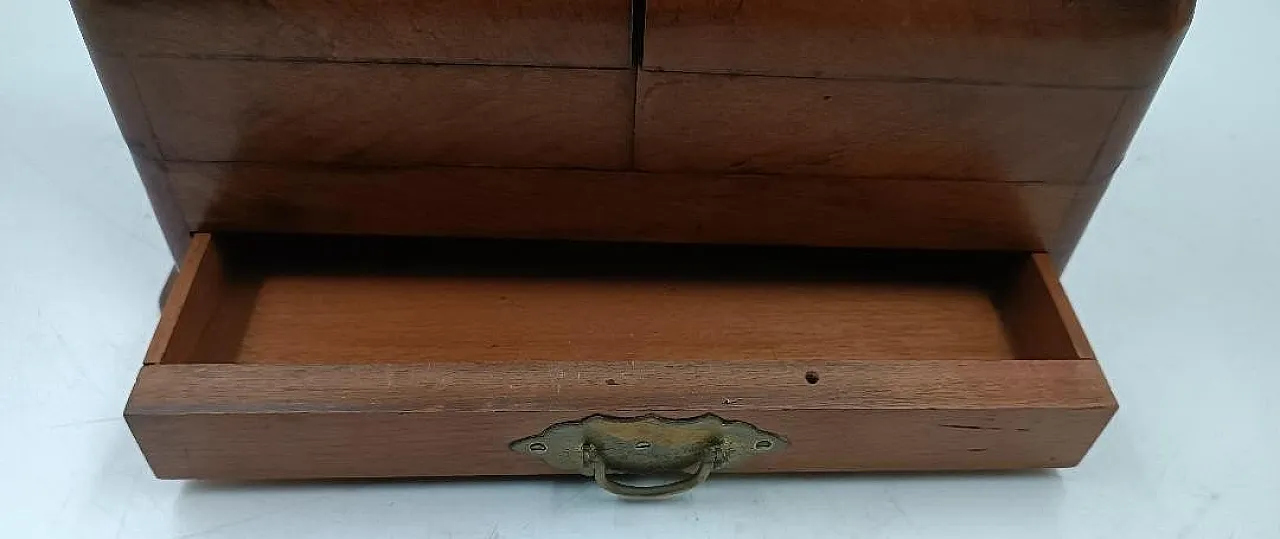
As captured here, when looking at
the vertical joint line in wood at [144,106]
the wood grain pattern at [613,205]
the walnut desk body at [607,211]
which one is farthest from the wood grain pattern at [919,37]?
the vertical joint line in wood at [144,106]

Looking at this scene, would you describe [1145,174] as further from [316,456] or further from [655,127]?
[316,456]

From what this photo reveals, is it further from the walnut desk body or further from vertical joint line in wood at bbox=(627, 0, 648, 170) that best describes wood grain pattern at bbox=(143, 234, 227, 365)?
vertical joint line in wood at bbox=(627, 0, 648, 170)

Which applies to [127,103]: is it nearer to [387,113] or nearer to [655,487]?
[387,113]

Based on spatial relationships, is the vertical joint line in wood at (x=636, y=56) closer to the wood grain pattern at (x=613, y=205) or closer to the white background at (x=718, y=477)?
the wood grain pattern at (x=613, y=205)

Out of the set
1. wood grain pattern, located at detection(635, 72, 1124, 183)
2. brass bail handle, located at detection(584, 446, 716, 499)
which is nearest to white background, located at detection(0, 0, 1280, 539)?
brass bail handle, located at detection(584, 446, 716, 499)

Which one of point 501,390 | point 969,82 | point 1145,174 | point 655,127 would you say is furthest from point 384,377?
point 1145,174
